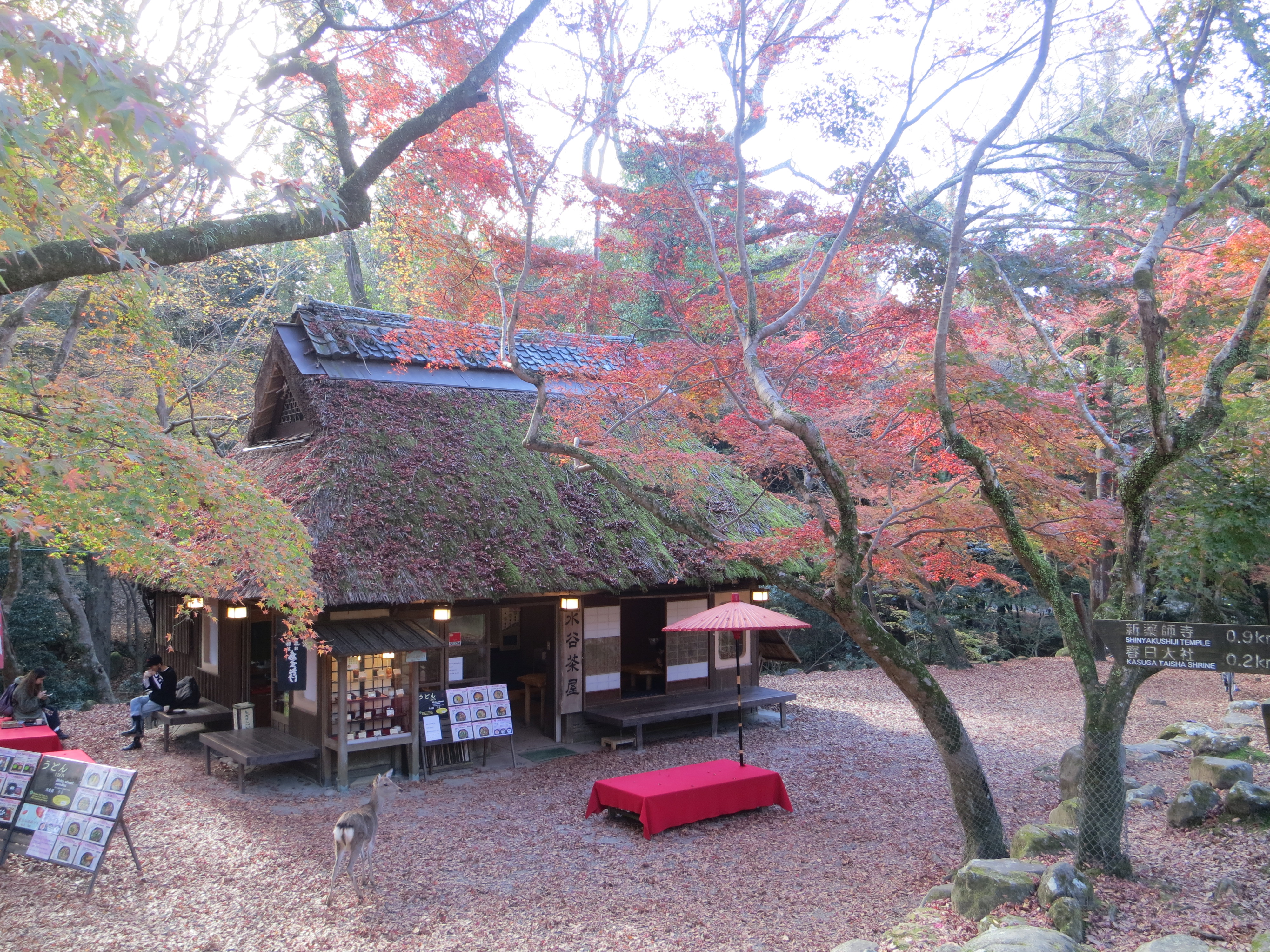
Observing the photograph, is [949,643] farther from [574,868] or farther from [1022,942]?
[1022,942]

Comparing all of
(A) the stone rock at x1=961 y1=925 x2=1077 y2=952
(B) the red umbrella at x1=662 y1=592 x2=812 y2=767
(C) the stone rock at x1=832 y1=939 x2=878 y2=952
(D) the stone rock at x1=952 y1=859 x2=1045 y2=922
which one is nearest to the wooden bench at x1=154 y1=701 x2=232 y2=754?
(B) the red umbrella at x1=662 y1=592 x2=812 y2=767

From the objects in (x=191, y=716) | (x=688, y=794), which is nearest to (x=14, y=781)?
(x=191, y=716)

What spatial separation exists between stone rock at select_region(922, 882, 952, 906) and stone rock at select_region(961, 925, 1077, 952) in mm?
1372

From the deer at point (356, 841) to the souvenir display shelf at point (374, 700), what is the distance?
2.65 meters

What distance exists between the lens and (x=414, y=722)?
9555mm

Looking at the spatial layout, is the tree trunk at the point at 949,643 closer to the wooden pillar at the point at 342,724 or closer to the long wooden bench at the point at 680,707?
the long wooden bench at the point at 680,707

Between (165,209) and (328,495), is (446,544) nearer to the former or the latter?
(328,495)

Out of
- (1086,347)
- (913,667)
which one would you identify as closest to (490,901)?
(913,667)

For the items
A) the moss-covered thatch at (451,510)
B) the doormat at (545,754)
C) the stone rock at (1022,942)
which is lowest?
the doormat at (545,754)

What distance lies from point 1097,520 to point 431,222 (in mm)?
8310

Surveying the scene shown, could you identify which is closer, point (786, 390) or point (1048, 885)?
point (1048, 885)

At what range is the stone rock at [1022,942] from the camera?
4.20m

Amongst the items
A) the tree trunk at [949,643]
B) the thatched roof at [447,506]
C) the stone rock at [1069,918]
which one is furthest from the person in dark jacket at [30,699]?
the tree trunk at [949,643]

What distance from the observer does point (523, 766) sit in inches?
398
